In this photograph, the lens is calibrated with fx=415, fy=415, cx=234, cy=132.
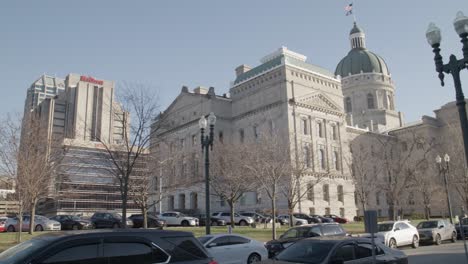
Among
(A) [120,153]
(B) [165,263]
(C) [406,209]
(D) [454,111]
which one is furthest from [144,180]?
(D) [454,111]

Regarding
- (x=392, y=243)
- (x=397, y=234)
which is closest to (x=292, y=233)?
(x=392, y=243)

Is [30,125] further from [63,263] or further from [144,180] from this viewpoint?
[63,263]

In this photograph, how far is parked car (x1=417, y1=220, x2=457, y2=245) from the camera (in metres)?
26.1

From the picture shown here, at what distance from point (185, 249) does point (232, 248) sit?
8.08 m

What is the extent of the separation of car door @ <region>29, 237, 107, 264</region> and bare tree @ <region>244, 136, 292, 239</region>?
25694mm

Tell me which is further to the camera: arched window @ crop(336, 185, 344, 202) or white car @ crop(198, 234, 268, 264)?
arched window @ crop(336, 185, 344, 202)

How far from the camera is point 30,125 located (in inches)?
1171

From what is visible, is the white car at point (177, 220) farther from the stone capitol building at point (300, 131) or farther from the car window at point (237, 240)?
the car window at point (237, 240)

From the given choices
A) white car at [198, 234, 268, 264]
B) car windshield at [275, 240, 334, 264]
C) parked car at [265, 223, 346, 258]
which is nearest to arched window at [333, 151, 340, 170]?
parked car at [265, 223, 346, 258]

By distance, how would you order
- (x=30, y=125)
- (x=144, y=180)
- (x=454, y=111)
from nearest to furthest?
(x=30, y=125) < (x=144, y=180) < (x=454, y=111)

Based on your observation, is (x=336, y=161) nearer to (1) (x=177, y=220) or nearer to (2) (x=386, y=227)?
(1) (x=177, y=220)

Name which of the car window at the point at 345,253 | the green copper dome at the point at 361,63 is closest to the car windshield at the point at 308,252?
the car window at the point at 345,253

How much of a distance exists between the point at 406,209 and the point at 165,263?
75688 mm

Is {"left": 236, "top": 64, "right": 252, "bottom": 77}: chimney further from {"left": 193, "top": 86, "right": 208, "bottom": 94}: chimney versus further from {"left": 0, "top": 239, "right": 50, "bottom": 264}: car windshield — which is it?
{"left": 0, "top": 239, "right": 50, "bottom": 264}: car windshield
